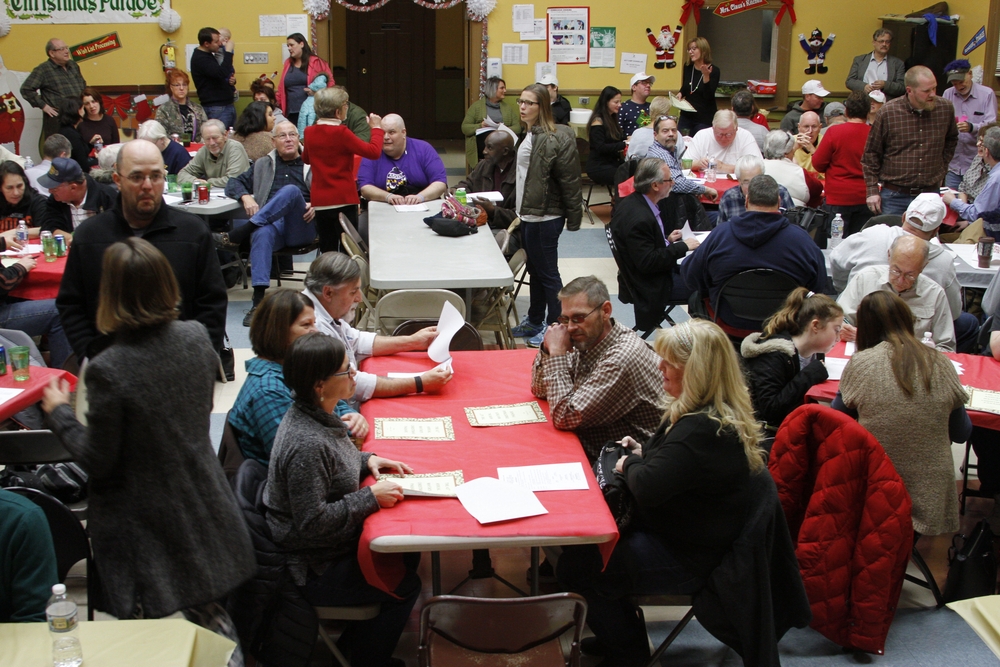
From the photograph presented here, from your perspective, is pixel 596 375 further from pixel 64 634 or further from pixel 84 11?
pixel 84 11

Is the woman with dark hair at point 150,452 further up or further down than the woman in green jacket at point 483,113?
further down

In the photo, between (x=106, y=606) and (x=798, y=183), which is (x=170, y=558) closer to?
(x=106, y=606)

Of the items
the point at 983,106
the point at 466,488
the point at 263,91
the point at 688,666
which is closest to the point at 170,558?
the point at 466,488

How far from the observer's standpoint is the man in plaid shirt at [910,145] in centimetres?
666

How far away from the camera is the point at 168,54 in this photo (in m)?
11.3

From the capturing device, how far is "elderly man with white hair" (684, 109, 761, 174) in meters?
7.95

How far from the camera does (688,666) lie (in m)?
3.14

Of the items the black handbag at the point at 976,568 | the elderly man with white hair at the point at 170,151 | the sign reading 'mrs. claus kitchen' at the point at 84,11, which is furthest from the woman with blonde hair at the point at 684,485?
the sign reading 'mrs. claus kitchen' at the point at 84,11

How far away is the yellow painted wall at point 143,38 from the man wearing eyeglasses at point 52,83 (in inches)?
46.5

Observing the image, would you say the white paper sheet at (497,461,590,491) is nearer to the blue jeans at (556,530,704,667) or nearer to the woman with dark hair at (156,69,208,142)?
the blue jeans at (556,530,704,667)

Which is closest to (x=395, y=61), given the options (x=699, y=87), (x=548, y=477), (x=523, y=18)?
(x=523, y=18)

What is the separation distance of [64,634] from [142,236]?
1.70 meters

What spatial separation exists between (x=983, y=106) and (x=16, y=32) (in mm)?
10843

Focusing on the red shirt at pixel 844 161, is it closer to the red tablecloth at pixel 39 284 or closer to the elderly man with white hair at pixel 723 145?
the elderly man with white hair at pixel 723 145
